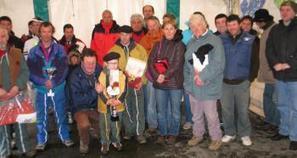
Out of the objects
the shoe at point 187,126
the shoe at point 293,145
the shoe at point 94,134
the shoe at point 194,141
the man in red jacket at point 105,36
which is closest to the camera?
the shoe at point 293,145

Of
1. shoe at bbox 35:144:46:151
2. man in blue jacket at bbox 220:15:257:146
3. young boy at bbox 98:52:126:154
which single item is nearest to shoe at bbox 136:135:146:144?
young boy at bbox 98:52:126:154

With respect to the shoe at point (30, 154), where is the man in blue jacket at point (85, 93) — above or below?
above

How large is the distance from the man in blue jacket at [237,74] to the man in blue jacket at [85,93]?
176cm

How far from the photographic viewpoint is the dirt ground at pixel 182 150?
4781mm

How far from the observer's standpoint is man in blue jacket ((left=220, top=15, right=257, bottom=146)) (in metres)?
4.73

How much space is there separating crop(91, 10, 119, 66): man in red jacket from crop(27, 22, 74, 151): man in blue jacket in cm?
112

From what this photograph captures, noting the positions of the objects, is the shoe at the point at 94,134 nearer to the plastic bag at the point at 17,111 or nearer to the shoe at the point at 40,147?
the shoe at the point at 40,147

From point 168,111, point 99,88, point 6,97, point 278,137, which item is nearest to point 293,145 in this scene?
point 278,137

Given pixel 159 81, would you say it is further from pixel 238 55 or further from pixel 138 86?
pixel 238 55

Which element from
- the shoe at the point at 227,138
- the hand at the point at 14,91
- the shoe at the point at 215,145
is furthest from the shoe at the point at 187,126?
the hand at the point at 14,91

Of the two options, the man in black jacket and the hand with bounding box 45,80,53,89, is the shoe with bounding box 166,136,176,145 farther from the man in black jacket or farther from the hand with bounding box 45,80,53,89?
the hand with bounding box 45,80,53,89

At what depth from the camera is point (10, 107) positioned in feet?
→ 14.6

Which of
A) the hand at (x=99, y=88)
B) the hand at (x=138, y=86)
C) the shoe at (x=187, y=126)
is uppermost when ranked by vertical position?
the hand at (x=99, y=88)

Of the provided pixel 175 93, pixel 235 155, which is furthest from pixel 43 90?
pixel 235 155
